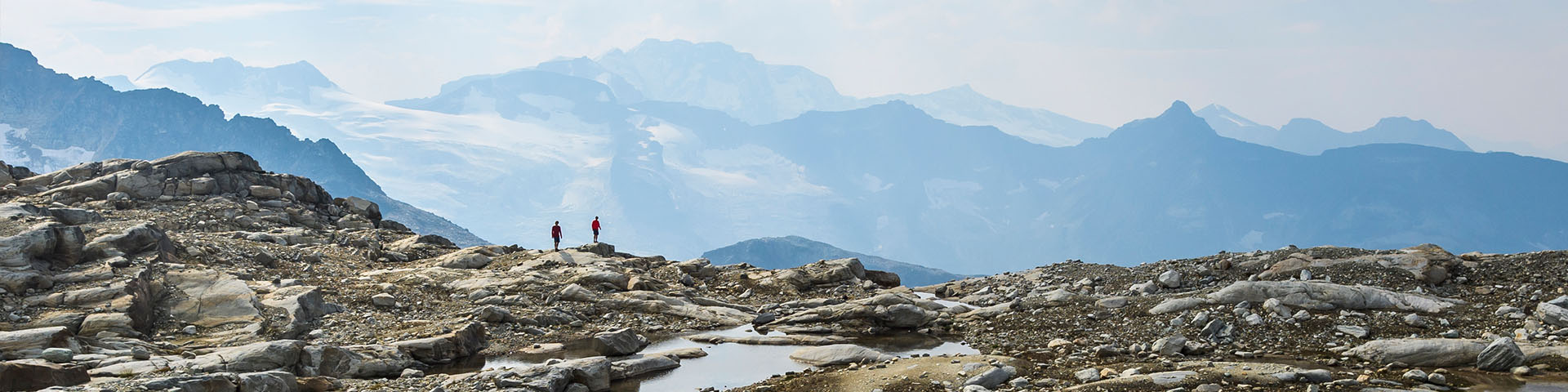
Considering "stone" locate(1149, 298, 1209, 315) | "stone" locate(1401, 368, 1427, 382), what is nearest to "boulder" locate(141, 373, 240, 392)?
"stone" locate(1149, 298, 1209, 315)

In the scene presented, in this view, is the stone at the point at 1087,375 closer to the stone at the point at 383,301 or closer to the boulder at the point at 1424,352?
the boulder at the point at 1424,352

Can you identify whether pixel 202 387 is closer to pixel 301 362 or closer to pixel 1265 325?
pixel 301 362

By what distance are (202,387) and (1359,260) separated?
36.7 metres

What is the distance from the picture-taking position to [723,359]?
27.8m

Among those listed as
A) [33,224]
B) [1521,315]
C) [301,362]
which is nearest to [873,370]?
[301,362]

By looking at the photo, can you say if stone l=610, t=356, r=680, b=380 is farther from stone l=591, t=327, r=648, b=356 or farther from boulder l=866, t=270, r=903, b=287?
boulder l=866, t=270, r=903, b=287

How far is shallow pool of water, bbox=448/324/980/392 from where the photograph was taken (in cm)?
2423

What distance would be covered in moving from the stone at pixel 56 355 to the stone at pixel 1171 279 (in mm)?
35364

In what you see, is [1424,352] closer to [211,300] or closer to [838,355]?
[838,355]

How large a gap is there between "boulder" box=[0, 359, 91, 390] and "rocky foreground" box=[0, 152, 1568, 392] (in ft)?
0.13

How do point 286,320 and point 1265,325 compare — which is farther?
point 286,320

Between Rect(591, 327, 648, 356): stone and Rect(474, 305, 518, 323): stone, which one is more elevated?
Rect(474, 305, 518, 323): stone

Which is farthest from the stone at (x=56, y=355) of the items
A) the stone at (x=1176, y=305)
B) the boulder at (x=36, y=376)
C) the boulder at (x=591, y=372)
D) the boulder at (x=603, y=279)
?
the stone at (x=1176, y=305)

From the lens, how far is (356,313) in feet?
107
